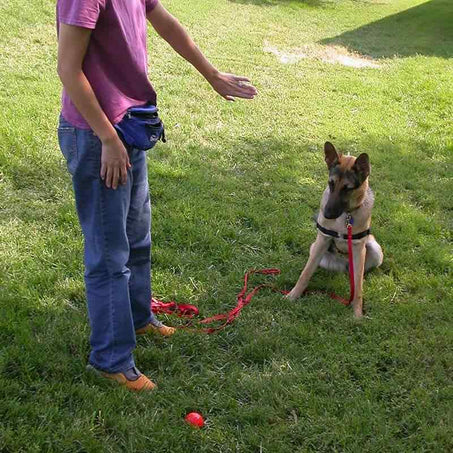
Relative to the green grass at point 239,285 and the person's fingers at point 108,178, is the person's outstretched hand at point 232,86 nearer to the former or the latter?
the person's fingers at point 108,178

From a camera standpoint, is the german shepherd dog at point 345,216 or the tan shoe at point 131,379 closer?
the tan shoe at point 131,379

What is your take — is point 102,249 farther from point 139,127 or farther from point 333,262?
point 333,262

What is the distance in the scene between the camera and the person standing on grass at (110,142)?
8.09 ft

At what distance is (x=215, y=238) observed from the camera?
4859 millimetres

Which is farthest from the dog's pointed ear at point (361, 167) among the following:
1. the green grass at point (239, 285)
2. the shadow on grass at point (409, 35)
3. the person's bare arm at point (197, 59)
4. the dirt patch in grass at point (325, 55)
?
the shadow on grass at point (409, 35)

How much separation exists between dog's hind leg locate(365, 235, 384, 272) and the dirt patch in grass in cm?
808

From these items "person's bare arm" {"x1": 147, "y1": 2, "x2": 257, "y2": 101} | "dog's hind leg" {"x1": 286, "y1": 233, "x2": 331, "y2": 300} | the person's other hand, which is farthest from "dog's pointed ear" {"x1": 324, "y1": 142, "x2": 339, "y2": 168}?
the person's other hand

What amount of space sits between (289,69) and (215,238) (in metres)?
7.27

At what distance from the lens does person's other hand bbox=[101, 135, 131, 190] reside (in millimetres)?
2602

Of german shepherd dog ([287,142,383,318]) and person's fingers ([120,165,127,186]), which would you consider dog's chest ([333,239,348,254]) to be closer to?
german shepherd dog ([287,142,383,318])

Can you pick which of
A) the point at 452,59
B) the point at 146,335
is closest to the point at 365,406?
the point at 146,335

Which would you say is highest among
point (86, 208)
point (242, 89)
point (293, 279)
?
point (242, 89)

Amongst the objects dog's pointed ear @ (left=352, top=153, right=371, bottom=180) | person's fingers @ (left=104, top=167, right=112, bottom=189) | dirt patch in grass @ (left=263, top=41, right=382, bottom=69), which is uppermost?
person's fingers @ (left=104, top=167, right=112, bottom=189)

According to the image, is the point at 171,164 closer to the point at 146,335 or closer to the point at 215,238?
the point at 215,238
